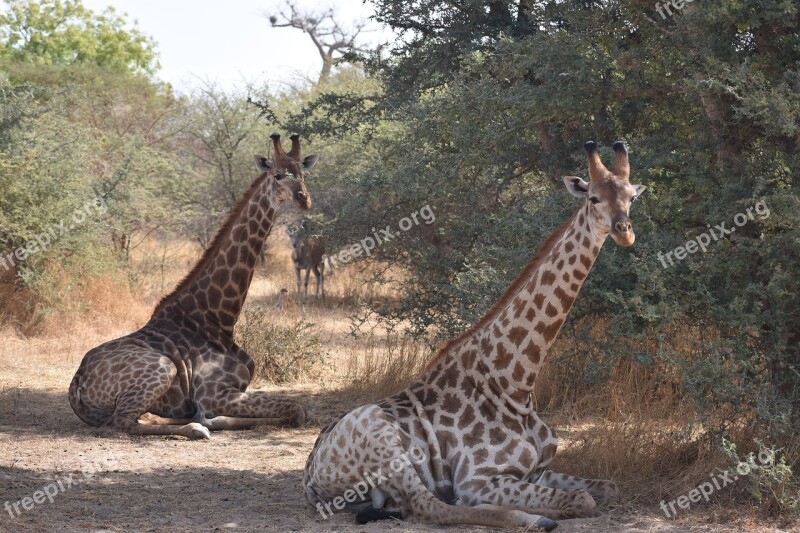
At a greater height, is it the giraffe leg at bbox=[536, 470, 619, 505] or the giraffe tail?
the giraffe tail

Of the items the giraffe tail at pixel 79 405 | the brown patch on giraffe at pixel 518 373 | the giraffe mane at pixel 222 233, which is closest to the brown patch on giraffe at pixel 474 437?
the brown patch on giraffe at pixel 518 373

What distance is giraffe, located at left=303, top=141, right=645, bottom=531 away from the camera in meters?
5.62

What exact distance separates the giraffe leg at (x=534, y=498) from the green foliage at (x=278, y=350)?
19.4 feet

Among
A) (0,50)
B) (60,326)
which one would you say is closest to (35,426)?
(60,326)

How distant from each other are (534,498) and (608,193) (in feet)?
5.88

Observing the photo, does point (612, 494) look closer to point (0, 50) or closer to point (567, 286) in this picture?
point (567, 286)

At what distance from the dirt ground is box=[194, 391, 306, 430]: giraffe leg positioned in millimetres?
117

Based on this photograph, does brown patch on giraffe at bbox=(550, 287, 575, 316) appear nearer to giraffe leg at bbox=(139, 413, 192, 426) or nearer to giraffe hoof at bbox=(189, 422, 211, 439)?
giraffe hoof at bbox=(189, 422, 211, 439)

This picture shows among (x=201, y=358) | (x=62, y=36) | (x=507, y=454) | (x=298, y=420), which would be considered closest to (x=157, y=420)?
(x=201, y=358)

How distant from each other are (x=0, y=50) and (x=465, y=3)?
2810 cm

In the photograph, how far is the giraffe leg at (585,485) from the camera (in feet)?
19.6

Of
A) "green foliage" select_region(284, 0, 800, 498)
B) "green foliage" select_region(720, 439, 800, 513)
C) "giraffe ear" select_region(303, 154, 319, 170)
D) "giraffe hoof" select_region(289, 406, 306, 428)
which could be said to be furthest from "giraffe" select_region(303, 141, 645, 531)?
"giraffe ear" select_region(303, 154, 319, 170)

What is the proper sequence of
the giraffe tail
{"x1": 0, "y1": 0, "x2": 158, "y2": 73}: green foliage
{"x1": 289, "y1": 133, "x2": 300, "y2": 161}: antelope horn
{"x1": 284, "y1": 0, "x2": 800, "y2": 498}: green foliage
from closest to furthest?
{"x1": 284, "y1": 0, "x2": 800, "y2": 498}: green foliage < the giraffe tail < {"x1": 289, "y1": 133, "x2": 300, "y2": 161}: antelope horn < {"x1": 0, "y1": 0, "x2": 158, "y2": 73}: green foliage

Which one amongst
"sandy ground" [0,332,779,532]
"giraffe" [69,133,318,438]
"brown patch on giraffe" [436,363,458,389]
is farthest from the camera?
"giraffe" [69,133,318,438]
